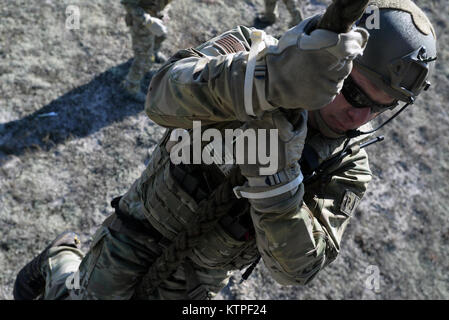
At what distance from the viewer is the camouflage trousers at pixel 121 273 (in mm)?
2658

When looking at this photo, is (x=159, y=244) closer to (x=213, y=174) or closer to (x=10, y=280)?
(x=213, y=174)

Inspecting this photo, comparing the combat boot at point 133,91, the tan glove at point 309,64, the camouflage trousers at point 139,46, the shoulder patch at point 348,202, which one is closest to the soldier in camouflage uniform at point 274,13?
the camouflage trousers at point 139,46

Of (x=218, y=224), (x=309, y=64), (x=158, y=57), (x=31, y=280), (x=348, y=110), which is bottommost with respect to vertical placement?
(x=31, y=280)

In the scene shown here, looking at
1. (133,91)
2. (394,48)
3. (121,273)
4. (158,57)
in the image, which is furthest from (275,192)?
(158,57)

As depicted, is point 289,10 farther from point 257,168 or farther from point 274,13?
point 257,168

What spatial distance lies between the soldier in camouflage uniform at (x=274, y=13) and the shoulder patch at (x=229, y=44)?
15.0 feet

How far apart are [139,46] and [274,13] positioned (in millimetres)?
2525

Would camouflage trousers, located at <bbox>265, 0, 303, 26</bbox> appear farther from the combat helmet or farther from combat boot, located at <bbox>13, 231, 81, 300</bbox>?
combat boot, located at <bbox>13, 231, 81, 300</bbox>

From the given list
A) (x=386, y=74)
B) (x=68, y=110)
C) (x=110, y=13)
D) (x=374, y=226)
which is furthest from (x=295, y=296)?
(x=110, y=13)

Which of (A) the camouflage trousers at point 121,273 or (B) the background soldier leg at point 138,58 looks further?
(B) the background soldier leg at point 138,58

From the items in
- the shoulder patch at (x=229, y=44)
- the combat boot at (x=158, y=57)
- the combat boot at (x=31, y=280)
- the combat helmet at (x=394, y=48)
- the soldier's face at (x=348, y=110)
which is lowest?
the combat boot at (x=31, y=280)

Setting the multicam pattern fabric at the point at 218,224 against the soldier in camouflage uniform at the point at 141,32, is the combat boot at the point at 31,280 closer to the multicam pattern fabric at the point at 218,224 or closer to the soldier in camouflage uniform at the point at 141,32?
the multicam pattern fabric at the point at 218,224

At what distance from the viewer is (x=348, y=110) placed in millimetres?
2264

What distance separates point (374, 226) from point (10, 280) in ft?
13.0
